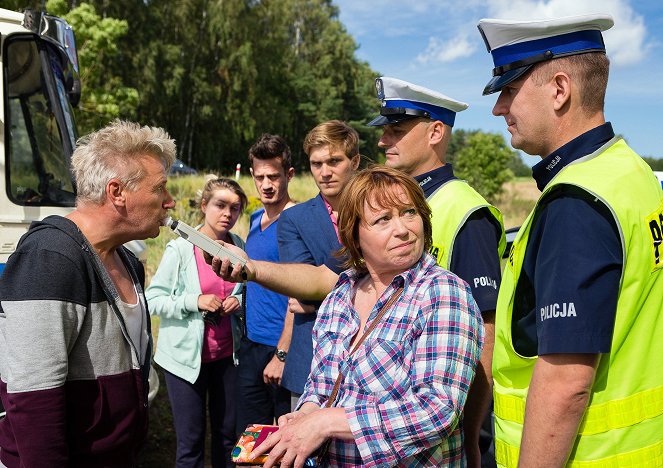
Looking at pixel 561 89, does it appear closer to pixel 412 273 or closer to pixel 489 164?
pixel 412 273

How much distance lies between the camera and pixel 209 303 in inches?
148

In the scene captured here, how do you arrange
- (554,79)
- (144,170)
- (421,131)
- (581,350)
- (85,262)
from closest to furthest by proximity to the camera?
1. (581,350)
2. (554,79)
3. (85,262)
4. (144,170)
5. (421,131)

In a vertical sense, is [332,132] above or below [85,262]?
above

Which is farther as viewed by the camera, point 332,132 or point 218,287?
point 218,287

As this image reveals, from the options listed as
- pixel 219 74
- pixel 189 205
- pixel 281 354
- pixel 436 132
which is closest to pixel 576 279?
pixel 436 132

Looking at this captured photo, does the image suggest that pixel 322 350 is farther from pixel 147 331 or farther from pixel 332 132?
pixel 332 132

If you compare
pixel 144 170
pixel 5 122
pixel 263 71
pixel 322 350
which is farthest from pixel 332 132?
pixel 263 71

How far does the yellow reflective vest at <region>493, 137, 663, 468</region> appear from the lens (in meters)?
1.52

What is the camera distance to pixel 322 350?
6.61 ft

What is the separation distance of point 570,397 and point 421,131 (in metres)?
1.52

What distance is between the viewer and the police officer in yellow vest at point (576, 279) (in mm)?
1484

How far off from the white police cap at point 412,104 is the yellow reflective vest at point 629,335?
115cm

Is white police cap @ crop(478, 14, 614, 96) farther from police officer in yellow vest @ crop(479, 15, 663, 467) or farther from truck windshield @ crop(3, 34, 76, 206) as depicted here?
truck windshield @ crop(3, 34, 76, 206)

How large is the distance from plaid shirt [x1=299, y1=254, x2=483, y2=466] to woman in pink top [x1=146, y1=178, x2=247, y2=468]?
202 cm
